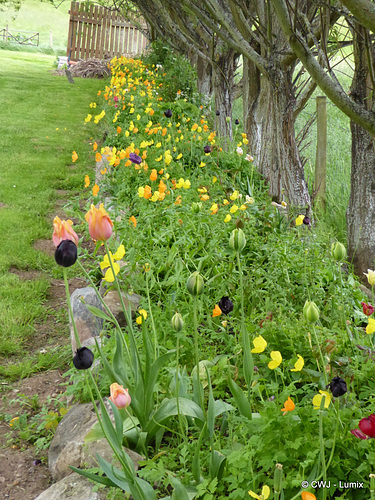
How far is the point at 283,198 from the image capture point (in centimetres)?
379

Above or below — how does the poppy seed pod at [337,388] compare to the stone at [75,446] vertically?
above

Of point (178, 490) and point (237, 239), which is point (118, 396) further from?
point (237, 239)

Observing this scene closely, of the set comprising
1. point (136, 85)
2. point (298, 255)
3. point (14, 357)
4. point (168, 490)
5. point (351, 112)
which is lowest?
point (14, 357)

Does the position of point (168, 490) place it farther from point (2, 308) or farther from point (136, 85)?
point (136, 85)

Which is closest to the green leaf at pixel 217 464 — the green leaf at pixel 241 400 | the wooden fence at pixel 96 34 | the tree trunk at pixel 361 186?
the green leaf at pixel 241 400

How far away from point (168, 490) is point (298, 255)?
1.50m

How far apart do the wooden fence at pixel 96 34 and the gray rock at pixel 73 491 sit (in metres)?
16.1

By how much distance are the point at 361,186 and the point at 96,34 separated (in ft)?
51.9

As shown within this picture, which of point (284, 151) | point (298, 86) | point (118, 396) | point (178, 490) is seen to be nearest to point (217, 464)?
point (178, 490)

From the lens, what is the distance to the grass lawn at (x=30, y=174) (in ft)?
10.3

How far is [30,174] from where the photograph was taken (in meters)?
5.70

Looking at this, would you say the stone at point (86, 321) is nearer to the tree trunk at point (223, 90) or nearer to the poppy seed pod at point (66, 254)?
the poppy seed pod at point (66, 254)

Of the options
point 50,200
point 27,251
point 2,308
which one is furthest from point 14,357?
point 50,200

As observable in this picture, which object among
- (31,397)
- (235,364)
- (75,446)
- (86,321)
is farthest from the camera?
(86,321)
